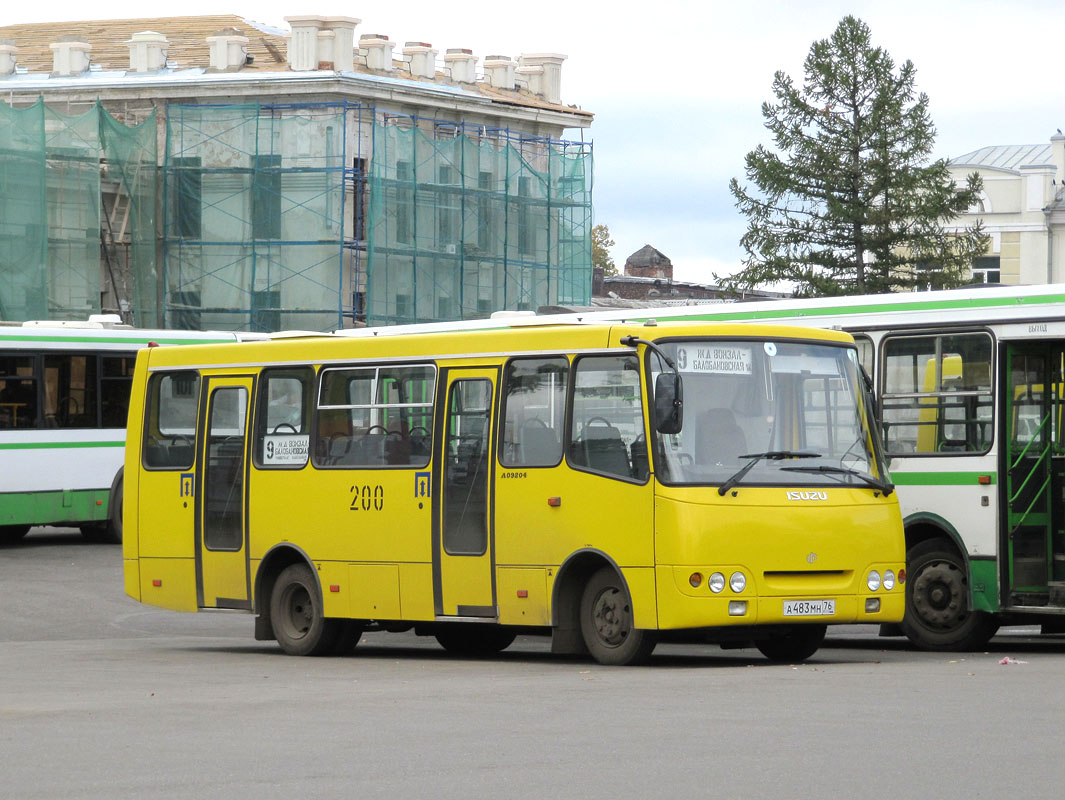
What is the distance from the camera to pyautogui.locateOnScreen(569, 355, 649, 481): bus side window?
1475cm

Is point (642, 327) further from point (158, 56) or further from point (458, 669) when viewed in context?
point (158, 56)

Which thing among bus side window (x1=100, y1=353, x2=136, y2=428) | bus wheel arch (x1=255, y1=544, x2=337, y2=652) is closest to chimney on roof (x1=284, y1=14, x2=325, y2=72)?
bus side window (x1=100, y1=353, x2=136, y2=428)

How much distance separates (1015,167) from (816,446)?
70319 millimetres

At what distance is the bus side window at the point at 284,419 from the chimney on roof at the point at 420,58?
163 feet

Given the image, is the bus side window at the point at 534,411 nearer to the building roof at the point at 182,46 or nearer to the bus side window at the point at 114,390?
the bus side window at the point at 114,390

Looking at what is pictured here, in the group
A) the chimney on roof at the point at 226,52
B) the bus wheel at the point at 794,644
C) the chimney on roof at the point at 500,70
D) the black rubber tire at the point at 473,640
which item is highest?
the chimney on roof at the point at 500,70

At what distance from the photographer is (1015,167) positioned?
82.3 metres

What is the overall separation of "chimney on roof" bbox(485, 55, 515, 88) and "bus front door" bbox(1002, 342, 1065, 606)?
57.3 m

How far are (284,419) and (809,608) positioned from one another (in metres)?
5.52

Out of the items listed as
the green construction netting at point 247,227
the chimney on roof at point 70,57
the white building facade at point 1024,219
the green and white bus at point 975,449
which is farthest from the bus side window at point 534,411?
the white building facade at point 1024,219

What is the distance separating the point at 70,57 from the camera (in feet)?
210

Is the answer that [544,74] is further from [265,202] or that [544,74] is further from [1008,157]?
[1008,157]

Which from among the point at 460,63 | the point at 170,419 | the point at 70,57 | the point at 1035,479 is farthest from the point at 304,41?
the point at 1035,479

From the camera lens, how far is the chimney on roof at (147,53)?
62.4m
